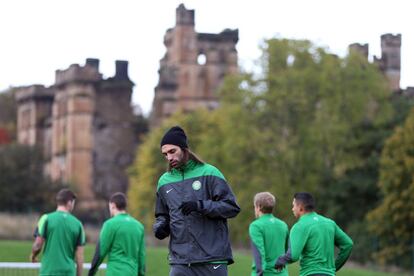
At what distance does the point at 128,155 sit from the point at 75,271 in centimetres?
8339

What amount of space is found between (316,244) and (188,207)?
381 cm

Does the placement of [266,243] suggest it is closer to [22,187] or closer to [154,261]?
[154,261]

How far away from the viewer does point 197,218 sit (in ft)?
32.6

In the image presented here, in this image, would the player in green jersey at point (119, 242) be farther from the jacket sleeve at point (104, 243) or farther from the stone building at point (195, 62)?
the stone building at point (195, 62)

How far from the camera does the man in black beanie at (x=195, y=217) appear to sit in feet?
32.4

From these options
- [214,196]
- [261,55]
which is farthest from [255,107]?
[214,196]

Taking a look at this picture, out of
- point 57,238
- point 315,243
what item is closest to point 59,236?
point 57,238

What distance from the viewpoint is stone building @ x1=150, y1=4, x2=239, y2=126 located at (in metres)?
96.5

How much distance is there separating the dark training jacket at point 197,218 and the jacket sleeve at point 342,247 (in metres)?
3.44

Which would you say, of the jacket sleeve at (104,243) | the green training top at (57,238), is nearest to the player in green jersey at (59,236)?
the green training top at (57,238)

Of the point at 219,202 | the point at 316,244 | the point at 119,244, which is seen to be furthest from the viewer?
the point at 119,244

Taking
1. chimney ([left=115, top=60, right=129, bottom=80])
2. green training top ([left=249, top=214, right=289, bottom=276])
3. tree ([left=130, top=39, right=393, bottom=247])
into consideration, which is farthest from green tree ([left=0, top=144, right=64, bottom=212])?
green training top ([left=249, top=214, right=289, bottom=276])

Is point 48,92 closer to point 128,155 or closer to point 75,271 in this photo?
point 128,155

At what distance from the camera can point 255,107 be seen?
63719 millimetres
